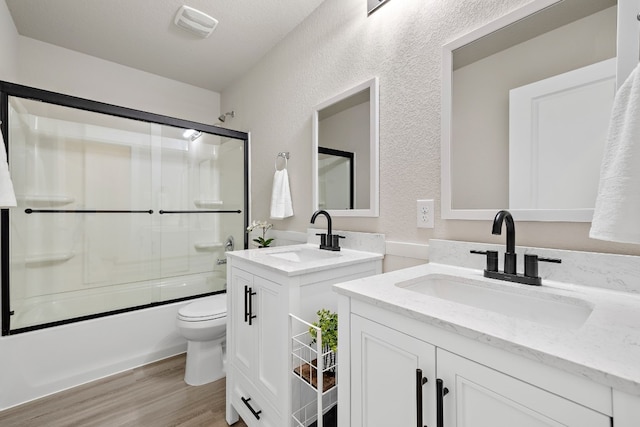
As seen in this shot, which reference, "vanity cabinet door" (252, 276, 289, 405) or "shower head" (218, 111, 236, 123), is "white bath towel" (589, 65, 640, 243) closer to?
"vanity cabinet door" (252, 276, 289, 405)

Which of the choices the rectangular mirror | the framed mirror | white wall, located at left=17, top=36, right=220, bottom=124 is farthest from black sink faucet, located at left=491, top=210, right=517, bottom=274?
white wall, located at left=17, top=36, right=220, bottom=124

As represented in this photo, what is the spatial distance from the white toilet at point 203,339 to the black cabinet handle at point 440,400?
5.16 ft

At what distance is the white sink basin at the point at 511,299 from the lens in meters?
0.78

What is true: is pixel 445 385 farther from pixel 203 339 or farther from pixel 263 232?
pixel 263 232

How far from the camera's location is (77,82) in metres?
2.40

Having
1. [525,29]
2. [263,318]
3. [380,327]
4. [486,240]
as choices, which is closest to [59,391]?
[263,318]

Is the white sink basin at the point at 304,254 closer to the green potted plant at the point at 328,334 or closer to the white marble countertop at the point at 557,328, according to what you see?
the green potted plant at the point at 328,334

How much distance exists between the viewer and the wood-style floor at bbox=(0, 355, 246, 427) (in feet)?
4.98

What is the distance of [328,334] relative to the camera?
1.11 m

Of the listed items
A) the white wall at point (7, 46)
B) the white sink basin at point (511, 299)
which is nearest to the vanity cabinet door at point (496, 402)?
the white sink basin at point (511, 299)

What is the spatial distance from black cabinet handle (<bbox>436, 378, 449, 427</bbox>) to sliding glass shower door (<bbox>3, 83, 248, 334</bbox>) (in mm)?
2315

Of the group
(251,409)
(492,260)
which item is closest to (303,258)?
(251,409)

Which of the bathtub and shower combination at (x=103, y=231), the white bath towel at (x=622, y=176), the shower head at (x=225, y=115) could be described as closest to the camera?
the white bath towel at (x=622, y=176)

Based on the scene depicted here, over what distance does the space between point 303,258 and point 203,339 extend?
864 mm
